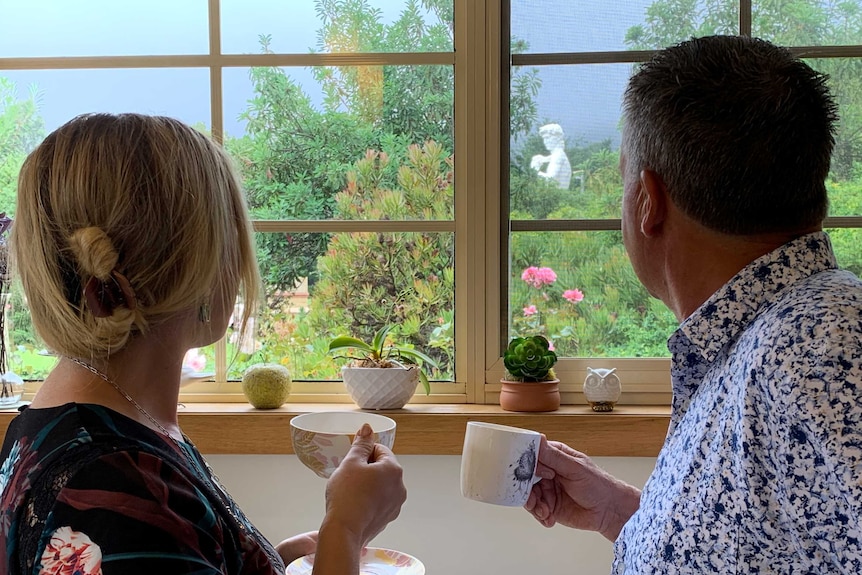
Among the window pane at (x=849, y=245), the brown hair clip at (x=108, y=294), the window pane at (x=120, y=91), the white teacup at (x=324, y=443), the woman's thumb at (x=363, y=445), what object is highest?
the window pane at (x=120, y=91)

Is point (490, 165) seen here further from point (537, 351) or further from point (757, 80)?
point (757, 80)

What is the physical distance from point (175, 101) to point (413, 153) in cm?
60

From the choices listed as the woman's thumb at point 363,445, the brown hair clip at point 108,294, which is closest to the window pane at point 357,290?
the woman's thumb at point 363,445

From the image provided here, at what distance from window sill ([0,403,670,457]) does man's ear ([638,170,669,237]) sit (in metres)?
0.98

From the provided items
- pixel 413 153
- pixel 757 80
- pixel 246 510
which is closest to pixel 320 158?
pixel 413 153

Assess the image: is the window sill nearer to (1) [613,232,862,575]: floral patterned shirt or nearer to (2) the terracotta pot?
(2) the terracotta pot

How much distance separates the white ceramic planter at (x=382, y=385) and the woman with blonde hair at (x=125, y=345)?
0.97 m

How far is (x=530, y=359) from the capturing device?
1961mm

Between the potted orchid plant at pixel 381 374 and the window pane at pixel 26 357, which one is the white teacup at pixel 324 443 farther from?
the window pane at pixel 26 357

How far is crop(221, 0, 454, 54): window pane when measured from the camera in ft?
6.93

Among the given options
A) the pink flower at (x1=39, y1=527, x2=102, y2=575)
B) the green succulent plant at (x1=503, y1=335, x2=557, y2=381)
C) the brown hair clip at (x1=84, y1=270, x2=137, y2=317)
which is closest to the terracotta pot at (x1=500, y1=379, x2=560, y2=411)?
the green succulent plant at (x1=503, y1=335, x2=557, y2=381)

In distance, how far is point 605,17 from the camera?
2.08 meters

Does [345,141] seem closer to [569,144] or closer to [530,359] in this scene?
[569,144]

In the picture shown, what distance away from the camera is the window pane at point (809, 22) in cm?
→ 206
